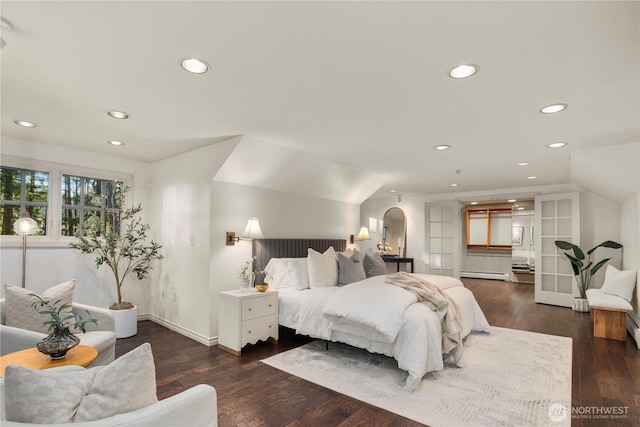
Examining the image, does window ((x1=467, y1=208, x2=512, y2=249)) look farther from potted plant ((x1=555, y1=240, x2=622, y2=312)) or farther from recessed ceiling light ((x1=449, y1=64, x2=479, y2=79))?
recessed ceiling light ((x1=449, y1=64, x2=479, y2=79))

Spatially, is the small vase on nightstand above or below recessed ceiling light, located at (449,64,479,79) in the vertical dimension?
below

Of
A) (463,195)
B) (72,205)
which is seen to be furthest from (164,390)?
(463,195)

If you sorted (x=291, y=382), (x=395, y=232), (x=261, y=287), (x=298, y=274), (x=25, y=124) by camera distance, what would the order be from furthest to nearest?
(x=395, y=232) < (x=298, y=274) < (x=261, y=287) < (x=25, y=124) < (x=291, y=382)

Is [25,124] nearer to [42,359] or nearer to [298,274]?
[42,359]

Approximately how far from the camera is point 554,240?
646 cm

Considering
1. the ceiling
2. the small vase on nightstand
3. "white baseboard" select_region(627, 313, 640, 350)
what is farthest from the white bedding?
the ceiling

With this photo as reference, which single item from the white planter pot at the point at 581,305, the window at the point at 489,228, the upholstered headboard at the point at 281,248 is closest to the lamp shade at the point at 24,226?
the upholstered headboard at the point at 281,248

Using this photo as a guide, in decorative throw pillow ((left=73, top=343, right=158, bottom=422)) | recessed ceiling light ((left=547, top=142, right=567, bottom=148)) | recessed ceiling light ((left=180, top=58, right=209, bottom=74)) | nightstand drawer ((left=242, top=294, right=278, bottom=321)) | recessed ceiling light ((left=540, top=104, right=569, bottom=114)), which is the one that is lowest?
nightstand drawer ((left=242, top=294, right=278, bottom=321))

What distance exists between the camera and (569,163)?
185 inches

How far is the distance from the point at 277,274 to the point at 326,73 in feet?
9.31

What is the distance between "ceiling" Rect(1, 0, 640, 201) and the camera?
5.36 ft

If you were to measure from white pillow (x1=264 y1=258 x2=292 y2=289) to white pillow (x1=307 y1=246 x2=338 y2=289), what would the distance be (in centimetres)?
33

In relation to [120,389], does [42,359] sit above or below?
below

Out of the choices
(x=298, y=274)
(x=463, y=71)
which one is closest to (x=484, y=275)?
(x=298, y=274)
